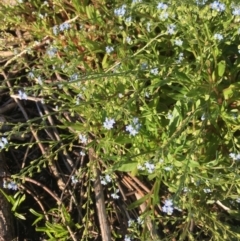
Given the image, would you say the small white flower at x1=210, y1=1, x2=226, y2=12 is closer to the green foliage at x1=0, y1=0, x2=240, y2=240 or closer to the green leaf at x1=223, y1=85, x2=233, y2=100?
the green foliage at x1=0, y1=0, x2=240, y2=240

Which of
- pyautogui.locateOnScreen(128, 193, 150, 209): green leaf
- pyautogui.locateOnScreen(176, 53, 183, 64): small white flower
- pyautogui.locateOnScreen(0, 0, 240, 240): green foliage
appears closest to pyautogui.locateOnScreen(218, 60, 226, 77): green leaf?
pyautogui.locateOnScreen(0, 0, 240, 240): green foliage

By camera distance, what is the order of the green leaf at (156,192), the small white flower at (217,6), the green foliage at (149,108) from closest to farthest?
the small white flower at (217,6)
the green foliage at (149,108)
the green leaf at (156,192)

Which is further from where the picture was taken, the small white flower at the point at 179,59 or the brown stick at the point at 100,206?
the brown stick at the point at 100,206

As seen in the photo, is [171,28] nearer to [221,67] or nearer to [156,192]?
[221,67]

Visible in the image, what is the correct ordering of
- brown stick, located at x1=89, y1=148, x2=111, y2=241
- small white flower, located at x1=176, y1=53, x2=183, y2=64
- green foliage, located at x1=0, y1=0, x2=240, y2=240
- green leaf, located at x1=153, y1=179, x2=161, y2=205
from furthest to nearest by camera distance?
brown stick, located at x1=89, y1=148, x2=111, y2=241 → green leaf, located at x1=153, y1=179, x2=161, y2=205 → small white flower, located at x1=176, y1=53, x2=183, y2=64 → green foliage, located at x1=0, y1=0, x2=240, y2=240

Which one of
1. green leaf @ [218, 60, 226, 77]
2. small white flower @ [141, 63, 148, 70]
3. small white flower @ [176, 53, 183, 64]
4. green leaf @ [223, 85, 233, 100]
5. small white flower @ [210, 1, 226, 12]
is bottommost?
green leaf @ [223, 85, 233, 100]

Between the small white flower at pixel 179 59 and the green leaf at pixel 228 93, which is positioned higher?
the small white flower at pixel 179 59

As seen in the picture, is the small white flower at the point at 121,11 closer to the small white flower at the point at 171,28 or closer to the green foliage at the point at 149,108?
the green foliage at the point at 149,108

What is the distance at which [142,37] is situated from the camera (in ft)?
9.78

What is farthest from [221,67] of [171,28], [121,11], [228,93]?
[121,11]

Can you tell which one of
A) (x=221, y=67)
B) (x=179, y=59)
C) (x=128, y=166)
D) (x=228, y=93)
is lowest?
(x=128, y=166)

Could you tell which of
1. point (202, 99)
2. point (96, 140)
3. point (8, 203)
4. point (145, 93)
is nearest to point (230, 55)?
point (202, 99)

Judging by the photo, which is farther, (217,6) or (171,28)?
(171,28)

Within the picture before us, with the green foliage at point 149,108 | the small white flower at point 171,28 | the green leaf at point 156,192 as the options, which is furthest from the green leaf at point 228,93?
the green leaf at point 156,192
